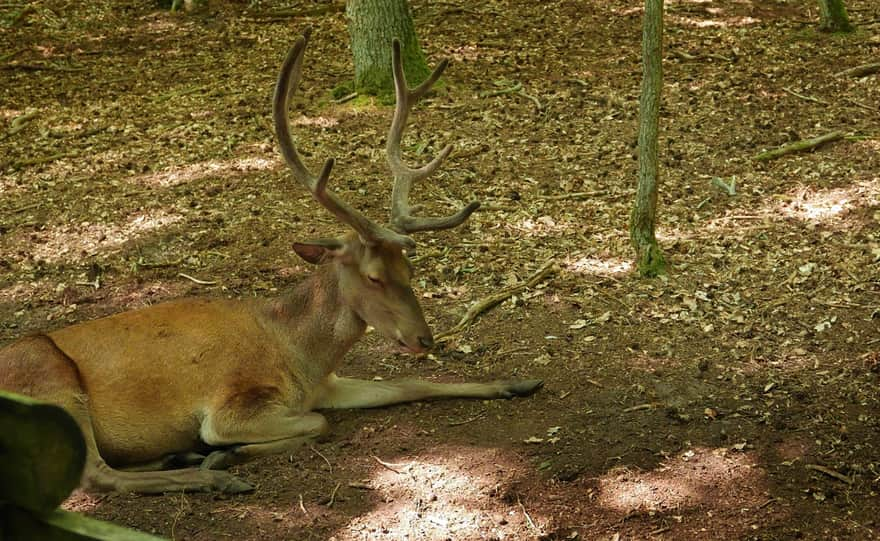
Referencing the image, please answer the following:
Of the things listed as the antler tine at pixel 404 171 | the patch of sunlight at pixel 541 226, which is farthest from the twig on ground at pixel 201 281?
the patch of sunlight at pixel 541 226

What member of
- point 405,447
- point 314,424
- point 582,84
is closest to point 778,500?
point 405,447

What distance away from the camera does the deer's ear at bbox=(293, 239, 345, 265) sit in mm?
6301

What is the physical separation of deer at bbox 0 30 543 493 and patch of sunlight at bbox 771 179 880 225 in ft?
11.0

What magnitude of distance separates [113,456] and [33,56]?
10422mm

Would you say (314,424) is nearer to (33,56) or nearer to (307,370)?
(307,370)

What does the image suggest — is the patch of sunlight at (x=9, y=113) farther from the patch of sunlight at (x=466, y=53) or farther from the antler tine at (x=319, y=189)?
the antler tine at (x=319, y=189)

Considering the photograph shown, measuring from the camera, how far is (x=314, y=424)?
20.4 ft

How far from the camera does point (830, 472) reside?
17.7ft

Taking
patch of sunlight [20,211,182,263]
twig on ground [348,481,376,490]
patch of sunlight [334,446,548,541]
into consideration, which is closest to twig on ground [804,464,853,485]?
patch of sunlight [334,446,548,541]

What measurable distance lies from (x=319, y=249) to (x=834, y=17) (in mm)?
9283

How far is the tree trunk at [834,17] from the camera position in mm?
13164

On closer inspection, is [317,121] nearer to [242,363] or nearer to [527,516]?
[242,363]

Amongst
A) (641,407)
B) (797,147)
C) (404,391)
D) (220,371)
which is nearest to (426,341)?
(404,391)

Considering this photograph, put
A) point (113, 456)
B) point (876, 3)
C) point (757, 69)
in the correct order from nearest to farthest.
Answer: point (113, 456)
point (757, 69)
point (876, 3)
